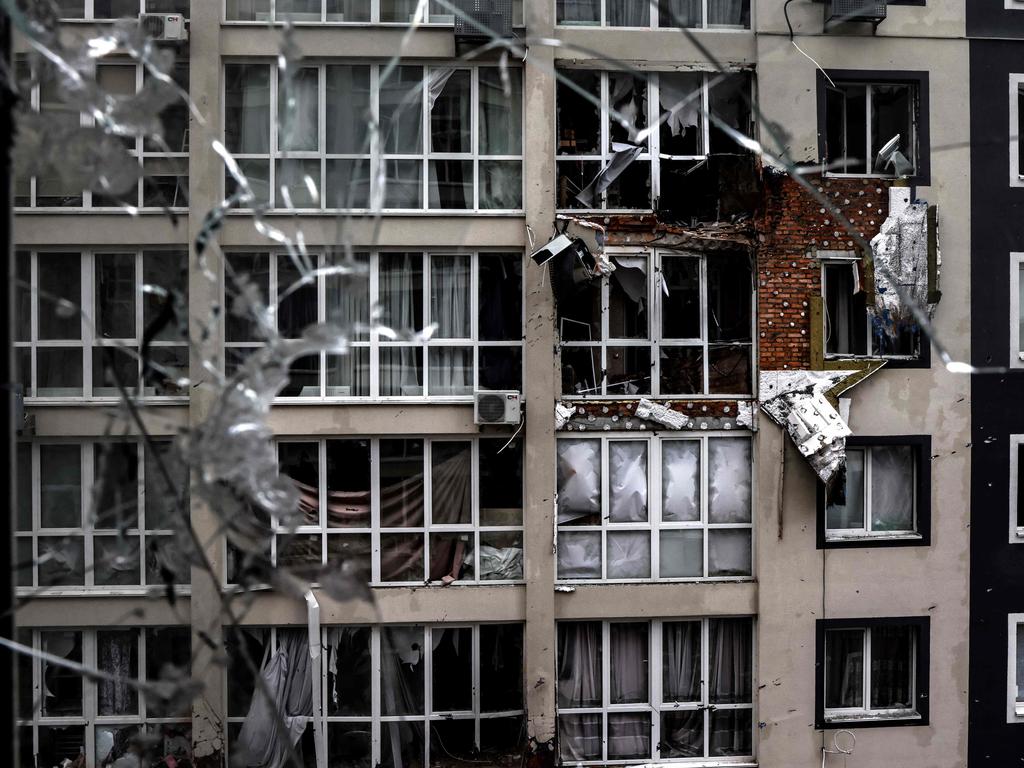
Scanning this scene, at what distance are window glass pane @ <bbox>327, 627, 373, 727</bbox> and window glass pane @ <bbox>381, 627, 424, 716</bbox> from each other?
0.67 feet

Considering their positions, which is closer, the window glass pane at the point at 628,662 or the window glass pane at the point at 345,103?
the window glass pane at the point at 345,103

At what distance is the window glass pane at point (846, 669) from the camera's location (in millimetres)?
12453

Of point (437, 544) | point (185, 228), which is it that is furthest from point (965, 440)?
point (185, 228)

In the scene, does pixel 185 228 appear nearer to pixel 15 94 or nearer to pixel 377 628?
pixel 377 628

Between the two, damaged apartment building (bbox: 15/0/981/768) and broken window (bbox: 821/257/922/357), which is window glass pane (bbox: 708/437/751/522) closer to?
damaged apartment building (bbox: 15/0/981/768)

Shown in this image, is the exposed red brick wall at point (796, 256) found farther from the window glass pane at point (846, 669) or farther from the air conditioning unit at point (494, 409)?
the window glass pane at point (846, 669)

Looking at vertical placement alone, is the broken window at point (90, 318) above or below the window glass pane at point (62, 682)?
above

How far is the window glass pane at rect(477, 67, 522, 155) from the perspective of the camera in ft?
39.7

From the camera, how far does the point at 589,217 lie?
12000mm

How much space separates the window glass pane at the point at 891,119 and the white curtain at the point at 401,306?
19.9 feet

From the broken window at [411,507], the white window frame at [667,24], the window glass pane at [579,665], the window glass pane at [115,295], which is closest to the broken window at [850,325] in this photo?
the white window frame at [667,24]

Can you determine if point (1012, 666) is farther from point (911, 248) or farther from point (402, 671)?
point (402, 671)

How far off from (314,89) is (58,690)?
8.20 metres

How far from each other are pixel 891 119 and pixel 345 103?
6985mm
